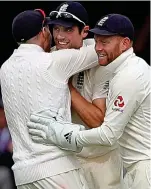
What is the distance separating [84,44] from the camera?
539 cm

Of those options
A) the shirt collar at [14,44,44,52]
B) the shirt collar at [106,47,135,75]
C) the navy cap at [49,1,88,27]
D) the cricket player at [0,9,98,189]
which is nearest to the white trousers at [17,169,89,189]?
the cricket player at [0,9,98,189]

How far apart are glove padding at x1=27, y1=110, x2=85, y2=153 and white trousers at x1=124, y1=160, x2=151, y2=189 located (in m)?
0.36

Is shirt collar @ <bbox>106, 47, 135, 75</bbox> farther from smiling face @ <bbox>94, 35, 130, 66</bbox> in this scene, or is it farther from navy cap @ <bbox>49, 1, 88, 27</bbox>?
navy cap @ <bbox>49, 1, 88, 27</bbox>

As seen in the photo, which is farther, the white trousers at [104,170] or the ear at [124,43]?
the white trousers at [104,170]

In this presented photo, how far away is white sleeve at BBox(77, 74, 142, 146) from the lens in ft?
15.9

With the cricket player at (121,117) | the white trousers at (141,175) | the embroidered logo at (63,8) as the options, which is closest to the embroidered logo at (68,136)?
the cricket player at (121,117)

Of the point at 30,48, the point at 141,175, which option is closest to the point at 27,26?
the point at 30,48

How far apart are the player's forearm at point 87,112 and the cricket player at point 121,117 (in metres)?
0.24

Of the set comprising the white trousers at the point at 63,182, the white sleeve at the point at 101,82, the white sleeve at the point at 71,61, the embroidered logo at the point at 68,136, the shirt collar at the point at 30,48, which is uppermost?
the shirt collar at the point at 30,48

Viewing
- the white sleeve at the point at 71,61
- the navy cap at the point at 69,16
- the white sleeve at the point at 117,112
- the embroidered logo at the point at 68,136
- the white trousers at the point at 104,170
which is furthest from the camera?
the white trousers at the point at 104,170

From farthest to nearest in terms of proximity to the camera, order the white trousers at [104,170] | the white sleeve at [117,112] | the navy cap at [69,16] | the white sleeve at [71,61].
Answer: the white trousers at [104,170]
the navy cap at [69,16]
the white sleeve at [71,61]
the white sleeve at [117,112]

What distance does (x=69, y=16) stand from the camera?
5234 mm

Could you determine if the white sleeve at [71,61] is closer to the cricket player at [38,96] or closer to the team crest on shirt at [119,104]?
the cricket player at [38,96]

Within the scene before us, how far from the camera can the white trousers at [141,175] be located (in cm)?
494
